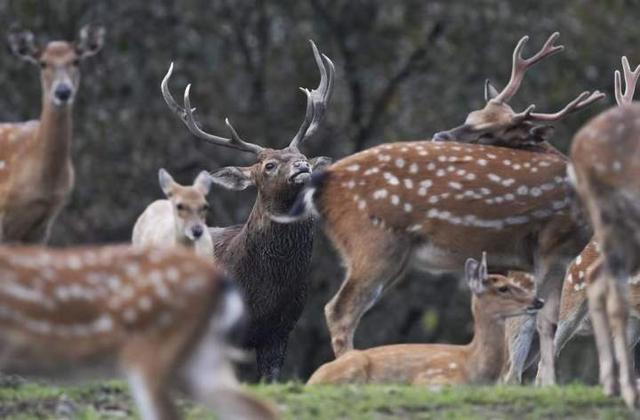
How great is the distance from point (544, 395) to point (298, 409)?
123cm

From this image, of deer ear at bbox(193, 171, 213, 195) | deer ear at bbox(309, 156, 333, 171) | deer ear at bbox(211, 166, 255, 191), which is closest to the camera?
deer ear at bbox(193, 171, 213, 195)

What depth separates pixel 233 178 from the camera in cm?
1323

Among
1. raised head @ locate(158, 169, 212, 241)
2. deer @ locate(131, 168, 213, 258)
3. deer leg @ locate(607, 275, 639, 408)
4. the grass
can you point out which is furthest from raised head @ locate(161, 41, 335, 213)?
deer leg @ locate(607, 275, 639, 408)

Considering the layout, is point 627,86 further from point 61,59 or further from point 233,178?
point 61,59

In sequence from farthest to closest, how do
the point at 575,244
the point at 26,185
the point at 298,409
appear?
the point at 575,244 < the point at 26,185 < the point at 298,409

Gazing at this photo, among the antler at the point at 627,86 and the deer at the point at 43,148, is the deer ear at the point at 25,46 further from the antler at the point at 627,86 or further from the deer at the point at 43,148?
the antler at the point at 627,86

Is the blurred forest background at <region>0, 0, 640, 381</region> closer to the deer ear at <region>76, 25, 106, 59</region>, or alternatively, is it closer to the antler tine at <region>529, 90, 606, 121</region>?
the antler tine at <region>529, 90, 606, 121</region>

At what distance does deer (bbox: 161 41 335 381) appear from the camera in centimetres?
1301

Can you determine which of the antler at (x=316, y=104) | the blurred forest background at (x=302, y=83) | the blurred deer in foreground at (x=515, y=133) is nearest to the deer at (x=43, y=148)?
the blurred deer in foreground at (x=515, y=133)

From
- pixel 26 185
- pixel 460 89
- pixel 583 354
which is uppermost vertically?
pixel 460 89

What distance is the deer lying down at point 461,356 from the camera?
35.2 feet

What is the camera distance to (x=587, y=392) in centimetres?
962

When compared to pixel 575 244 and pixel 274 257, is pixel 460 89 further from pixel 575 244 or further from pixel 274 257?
pixel 575 244

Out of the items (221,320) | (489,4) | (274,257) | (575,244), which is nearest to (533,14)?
(489,4)
